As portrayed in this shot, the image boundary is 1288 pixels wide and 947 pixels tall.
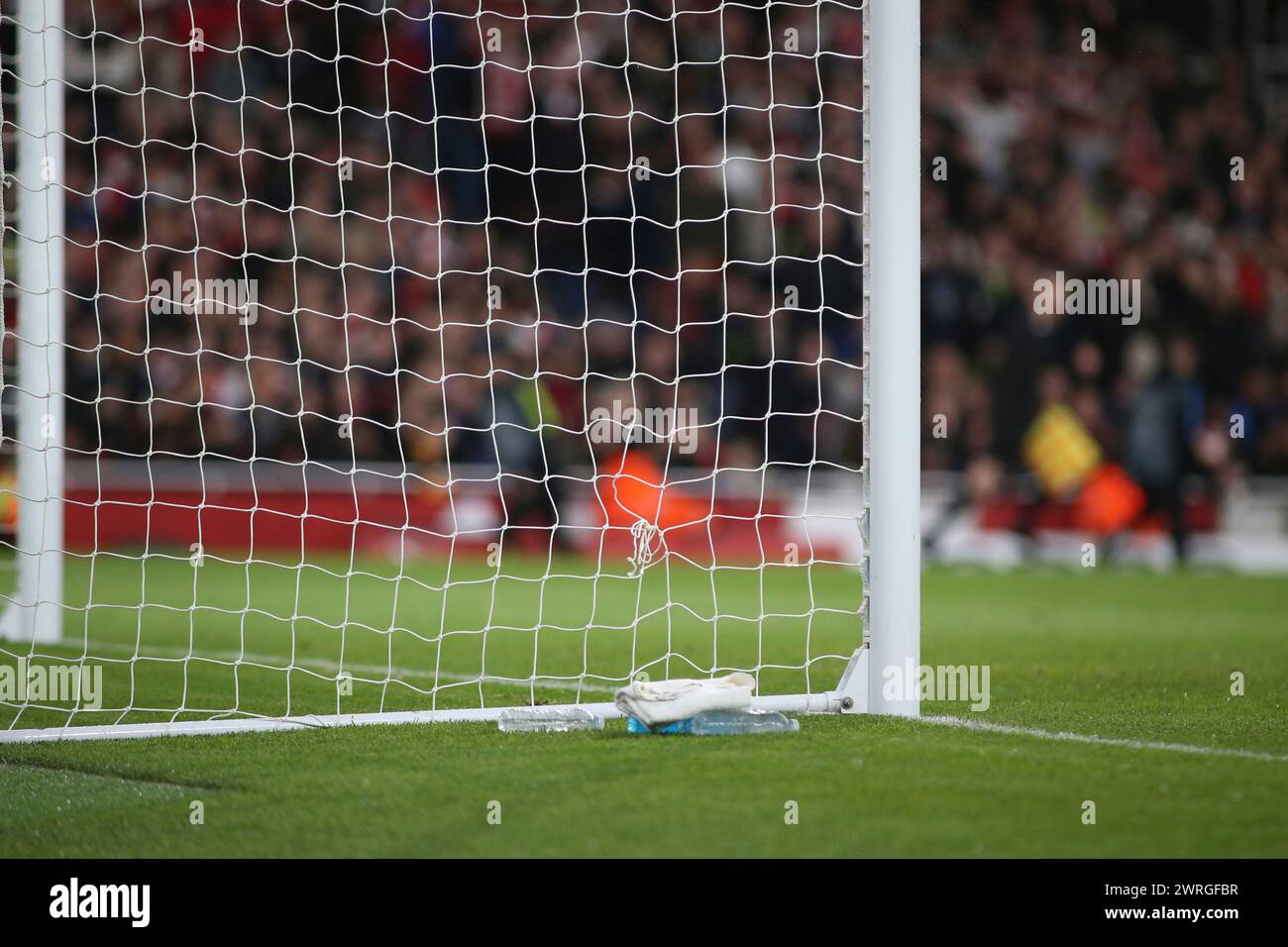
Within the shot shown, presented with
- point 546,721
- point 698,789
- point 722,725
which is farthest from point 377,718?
point 698,789

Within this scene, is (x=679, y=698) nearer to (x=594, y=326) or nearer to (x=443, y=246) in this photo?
(x=594, y=326)

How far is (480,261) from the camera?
13969mm

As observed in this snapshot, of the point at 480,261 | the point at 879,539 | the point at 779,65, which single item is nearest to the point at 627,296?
the point at 480,261

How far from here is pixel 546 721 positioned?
16.1 feet

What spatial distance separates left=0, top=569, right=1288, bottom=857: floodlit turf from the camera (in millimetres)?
3451

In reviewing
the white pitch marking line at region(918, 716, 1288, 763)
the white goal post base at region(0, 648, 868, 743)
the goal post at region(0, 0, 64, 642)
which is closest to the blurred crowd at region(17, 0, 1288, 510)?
the goal post at region(0, 0, 64, 642)

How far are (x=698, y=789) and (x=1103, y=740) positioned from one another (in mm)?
1438

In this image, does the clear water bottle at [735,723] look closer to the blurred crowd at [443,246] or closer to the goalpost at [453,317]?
the goalpost at [453,317]

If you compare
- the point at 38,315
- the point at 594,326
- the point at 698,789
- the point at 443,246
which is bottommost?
the point at 698,789

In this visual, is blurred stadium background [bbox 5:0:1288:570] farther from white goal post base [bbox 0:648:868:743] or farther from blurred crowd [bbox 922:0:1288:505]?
white goal post base [bbox 0:648:868:743]

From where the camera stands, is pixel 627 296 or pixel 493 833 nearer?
pixel 493 833

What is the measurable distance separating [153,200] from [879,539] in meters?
10.6

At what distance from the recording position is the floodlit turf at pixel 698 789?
3.45m
